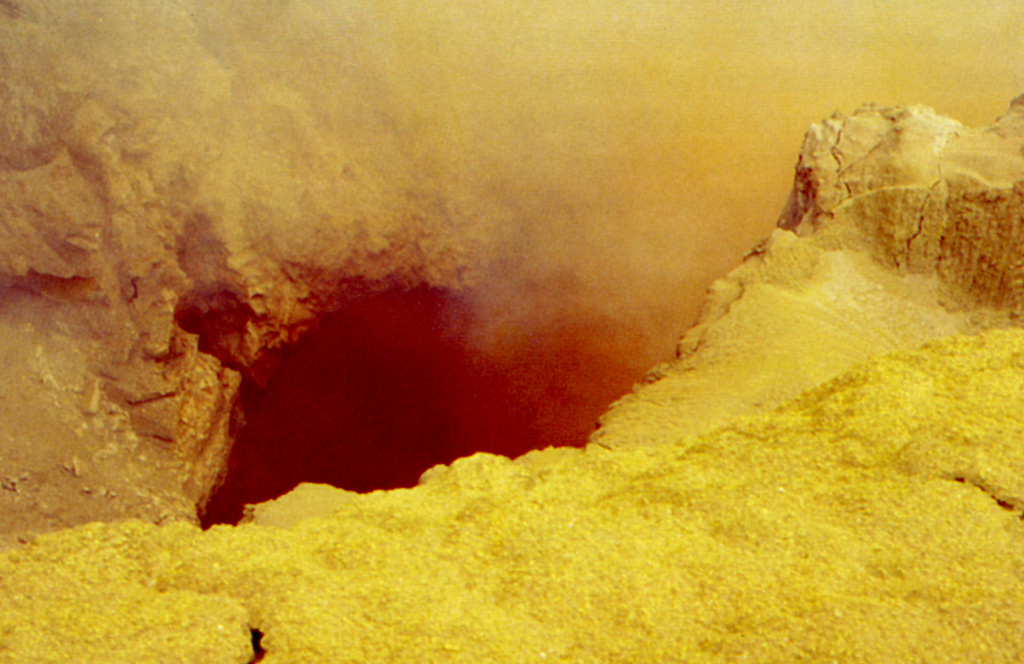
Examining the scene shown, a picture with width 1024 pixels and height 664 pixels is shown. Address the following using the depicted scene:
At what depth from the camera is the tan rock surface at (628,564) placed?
1.42 m

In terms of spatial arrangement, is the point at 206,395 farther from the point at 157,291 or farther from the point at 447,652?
the point at 447,652

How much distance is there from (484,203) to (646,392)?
2.98 metres

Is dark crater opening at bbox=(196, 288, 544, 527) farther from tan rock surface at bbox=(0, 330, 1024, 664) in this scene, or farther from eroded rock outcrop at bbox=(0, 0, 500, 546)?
tan rock surface at bbox=(0, 330, 1024, 664)

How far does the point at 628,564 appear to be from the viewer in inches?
63.1

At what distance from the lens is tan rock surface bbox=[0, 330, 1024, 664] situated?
4.64 feet

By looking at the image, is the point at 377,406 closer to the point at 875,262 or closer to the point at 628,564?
the point at 875,262

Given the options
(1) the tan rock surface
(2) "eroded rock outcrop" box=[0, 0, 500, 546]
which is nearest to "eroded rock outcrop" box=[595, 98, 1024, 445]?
(1) the tan rock surface

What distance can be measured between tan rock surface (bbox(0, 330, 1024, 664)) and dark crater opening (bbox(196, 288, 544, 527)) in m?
3.17

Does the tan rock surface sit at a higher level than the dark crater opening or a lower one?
lower

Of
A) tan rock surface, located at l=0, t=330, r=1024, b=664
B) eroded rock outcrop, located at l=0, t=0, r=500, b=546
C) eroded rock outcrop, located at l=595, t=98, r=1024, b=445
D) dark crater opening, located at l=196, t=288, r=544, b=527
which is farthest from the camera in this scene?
dark crater opening, located at l=196, t=288, r=544, b=527

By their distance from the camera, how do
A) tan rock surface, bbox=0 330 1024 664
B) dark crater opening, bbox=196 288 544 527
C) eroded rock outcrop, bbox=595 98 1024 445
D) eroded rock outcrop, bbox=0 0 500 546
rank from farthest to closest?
dark crater opening, bbox=196 288 544 527 < eroded rock outcrop, bbox=0 0 500 546 < eroded rock outcrop, bbox=595 98 1024 445 < tan rock surface, bbox=0 330 1024 664

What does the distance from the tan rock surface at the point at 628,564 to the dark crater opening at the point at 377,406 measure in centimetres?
317

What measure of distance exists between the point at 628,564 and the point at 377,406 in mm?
3993

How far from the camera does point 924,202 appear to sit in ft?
11.3
